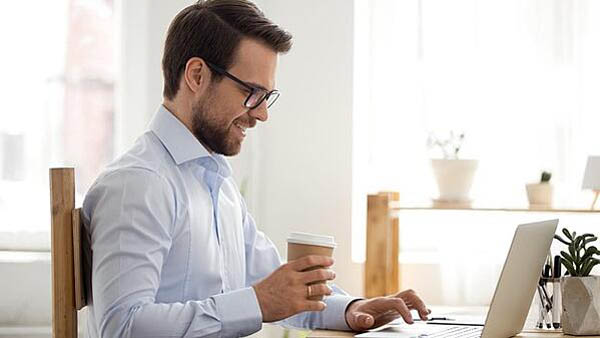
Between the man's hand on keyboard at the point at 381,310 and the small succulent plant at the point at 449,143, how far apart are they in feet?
6.35

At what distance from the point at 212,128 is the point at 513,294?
685 mm

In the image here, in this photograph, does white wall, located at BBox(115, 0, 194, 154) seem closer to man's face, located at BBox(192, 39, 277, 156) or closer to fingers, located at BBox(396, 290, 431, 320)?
man's face, located at BBox(192, 39, 277, 156)

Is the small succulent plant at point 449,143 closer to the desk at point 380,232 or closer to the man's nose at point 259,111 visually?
the desk at point 380,232

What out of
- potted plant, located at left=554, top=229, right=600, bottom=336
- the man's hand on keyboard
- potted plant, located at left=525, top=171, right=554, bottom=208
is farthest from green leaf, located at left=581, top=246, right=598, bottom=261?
potted plant, located at left=525, top=171, right=554, bottom=208

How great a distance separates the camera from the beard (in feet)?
7.02

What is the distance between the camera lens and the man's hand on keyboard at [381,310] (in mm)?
2054

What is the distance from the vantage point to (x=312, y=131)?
414 centimetres

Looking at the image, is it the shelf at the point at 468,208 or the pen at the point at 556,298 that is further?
the shelf at the point at 468,208

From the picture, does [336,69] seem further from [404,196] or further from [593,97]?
[593,97]

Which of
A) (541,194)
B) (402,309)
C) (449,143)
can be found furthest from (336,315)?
(449,143)

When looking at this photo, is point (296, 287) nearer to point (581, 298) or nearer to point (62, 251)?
point (62, 251)

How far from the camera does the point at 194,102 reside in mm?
2148

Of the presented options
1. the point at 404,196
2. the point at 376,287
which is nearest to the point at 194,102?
the point at 376,287

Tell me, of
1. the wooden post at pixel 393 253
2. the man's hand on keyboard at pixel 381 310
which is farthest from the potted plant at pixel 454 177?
the man's hand on keyboard at pixel 381 310
